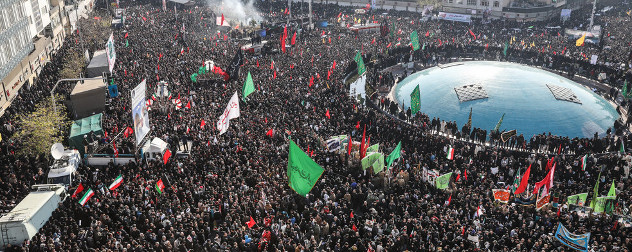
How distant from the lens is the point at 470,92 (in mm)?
40031

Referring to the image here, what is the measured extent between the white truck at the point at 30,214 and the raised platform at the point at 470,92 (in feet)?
92.0

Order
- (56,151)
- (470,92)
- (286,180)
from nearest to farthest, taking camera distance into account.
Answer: (286,180), (56,151), (470,92)

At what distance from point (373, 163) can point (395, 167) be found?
2747 mm

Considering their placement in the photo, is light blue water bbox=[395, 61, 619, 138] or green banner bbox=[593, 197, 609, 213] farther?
light blue water bbox=[395, 61, 619, 138]

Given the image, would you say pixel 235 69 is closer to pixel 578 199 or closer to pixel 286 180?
pixel 286 180

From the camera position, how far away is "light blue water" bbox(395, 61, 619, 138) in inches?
1449

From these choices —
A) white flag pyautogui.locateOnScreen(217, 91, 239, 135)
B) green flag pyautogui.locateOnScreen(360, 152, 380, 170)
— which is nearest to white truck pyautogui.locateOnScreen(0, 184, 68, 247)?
white flag pyautogui.locateOnScreen(217, 91, 239, 135)

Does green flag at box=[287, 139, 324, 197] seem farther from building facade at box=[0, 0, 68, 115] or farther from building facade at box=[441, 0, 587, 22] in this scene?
building facade at box=[441, 0, 587, 22]

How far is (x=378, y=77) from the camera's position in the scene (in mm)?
50656

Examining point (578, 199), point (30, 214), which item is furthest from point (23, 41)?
point (578, 199)

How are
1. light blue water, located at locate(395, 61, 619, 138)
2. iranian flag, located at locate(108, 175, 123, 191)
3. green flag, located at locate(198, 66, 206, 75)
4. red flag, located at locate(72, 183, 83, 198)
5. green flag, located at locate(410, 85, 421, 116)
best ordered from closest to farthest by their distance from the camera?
red flag, located at locate(72, 183, 83, 198), iranian flag, located at locate(108, 175, 123, 191), light blue water, located at locate(395, 61, 619, 138), green flag, located at locate(410, 85, 421, 116), green flag, located at locate(198, 66, 206, 75)

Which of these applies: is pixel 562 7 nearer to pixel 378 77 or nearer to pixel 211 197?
pixel 378 77

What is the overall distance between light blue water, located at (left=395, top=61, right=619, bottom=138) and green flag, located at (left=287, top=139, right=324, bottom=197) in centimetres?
1840

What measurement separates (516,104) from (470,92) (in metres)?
3.54
